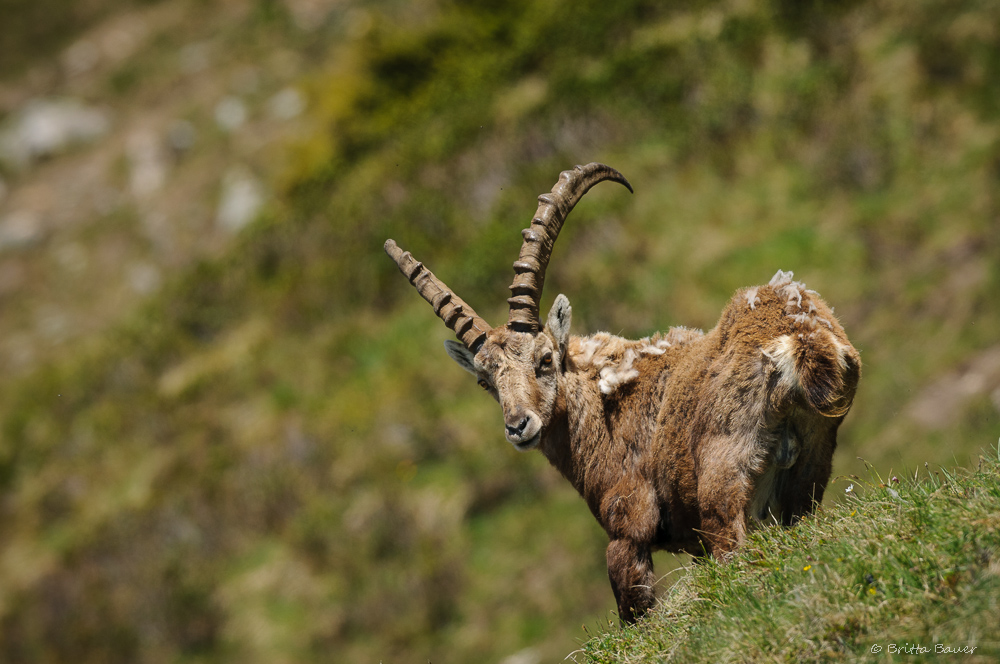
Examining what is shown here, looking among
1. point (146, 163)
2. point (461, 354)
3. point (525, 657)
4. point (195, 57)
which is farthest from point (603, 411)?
point (195, 57)

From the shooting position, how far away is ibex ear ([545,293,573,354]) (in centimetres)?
820

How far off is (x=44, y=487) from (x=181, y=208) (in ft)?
37.2

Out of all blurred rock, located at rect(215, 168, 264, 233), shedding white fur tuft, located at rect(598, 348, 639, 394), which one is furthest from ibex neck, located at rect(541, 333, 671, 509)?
blurred rock, located at rect(215, 168, 264, 233)

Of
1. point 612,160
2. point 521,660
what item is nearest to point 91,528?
point 521,660

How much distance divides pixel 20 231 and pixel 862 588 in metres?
38.7

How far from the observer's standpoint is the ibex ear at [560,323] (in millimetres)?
8195

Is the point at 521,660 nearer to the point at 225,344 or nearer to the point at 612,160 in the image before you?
the point at 612,160

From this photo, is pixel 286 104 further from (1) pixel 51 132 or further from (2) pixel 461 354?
(2) pixel 461 354

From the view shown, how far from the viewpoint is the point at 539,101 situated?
23234 millimetres

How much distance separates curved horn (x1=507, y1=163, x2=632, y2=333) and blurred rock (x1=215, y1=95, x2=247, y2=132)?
2725 cm

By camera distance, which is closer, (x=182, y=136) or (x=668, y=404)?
(x=668, y=404)

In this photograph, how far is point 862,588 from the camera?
197 inches

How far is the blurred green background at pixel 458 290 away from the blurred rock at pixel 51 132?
10601 millimetres

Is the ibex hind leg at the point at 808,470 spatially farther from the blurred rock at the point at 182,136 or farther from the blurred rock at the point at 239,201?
the blurred rock at the point at 182,136
